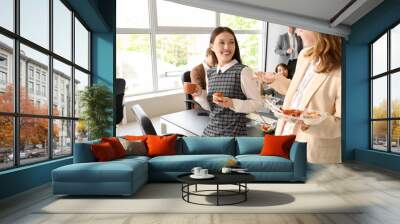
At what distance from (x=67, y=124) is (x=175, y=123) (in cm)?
Answer: 205

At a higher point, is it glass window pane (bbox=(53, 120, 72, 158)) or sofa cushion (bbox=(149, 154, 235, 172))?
glass window pane (bbox=(53, 120, 72, 158))

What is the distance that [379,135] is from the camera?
26.8 feet

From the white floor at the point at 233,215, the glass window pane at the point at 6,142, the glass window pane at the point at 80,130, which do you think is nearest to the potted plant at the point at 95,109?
the glass window pane at the point at 80,130

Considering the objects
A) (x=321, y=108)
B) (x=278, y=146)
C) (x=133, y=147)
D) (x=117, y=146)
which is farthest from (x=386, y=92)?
(x=117, y=146)

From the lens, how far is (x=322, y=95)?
23.9 feet

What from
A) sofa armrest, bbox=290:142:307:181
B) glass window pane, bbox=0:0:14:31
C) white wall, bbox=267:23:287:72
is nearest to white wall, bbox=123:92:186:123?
white wall, bbox=267:23:287:72

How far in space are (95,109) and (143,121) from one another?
95 cm

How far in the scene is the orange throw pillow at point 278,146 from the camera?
20.7 feet

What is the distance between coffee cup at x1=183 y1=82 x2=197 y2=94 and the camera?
817cm

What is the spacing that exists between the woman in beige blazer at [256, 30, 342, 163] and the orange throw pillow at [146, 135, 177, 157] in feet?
6.97

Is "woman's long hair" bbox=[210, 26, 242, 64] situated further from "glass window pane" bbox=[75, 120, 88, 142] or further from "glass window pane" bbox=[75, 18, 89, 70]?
"glass window pane" bbox=[75, 120, 88, 142]

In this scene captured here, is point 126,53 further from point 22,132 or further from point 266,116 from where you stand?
point 22,132

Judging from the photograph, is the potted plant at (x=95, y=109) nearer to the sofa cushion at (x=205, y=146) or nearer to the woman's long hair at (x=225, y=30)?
the sofa cushion at (x=205, y=146)

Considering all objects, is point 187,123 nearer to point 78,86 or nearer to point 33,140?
point 78,86
